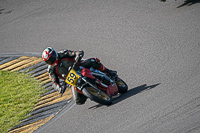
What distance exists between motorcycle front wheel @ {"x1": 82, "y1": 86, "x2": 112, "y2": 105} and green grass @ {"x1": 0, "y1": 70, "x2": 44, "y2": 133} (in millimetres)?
2762

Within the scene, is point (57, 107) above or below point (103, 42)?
below

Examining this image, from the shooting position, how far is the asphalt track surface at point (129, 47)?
7.36 meters

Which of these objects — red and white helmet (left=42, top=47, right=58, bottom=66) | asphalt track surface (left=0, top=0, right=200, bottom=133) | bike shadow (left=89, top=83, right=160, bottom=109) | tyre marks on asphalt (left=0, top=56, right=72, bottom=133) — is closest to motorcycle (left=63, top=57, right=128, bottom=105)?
bike shadow (left=89, top=83, right=160, bottom=109)

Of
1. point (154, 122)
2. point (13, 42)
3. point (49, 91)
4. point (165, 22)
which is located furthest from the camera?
point (13, 42)

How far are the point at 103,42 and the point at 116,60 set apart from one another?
5.14 feet

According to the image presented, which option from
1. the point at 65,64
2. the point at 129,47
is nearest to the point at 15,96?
the point at 65,64

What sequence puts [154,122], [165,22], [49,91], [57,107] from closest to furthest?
[154,122] < [57,107] < [49,91] < [165,22]

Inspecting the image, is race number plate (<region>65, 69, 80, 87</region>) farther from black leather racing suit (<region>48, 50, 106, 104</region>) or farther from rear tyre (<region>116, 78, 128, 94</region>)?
rear tyre (<region>116, 78, 128, 94</region>)

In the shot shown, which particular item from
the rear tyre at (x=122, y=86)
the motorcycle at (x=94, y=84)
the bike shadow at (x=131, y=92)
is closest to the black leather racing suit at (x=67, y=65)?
the motorcycle at (x=94, y=84)

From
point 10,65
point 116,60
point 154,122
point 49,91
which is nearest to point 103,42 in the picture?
point 116,60

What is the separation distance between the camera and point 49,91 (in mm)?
10891

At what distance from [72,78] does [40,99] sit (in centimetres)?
277

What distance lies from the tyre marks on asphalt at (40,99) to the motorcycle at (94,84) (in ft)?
5.11

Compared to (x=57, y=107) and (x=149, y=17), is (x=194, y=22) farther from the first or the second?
(x=57, y=107)
